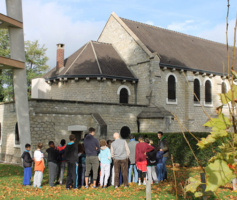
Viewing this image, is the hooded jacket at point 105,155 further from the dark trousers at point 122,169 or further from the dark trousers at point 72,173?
the dark trousers at point 72,173

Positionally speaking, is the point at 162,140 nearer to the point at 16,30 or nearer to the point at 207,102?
the point at 16,30

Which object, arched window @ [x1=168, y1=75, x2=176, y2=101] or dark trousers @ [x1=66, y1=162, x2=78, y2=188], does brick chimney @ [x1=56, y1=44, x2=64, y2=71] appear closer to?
arched window @ [x1=168, y1=75, x2=176, y2=101]

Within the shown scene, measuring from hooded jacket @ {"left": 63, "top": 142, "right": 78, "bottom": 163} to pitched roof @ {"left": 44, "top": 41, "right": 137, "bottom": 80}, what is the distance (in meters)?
14.0

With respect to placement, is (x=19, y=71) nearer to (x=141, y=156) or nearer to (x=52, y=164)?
(x=52, y=164)

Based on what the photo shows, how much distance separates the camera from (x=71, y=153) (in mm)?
10625

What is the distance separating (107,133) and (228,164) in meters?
19.9

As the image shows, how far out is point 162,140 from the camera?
11.8 m

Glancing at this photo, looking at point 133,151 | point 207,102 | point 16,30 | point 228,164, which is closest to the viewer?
point 228,164

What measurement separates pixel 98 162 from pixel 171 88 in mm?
17390

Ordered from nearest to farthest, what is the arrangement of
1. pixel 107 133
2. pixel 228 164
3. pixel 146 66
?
1. pixel 228 164
2. pixel 107 133
3. pixel 146 66

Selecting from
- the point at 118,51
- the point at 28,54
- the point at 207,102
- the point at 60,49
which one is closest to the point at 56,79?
the point at 60,49

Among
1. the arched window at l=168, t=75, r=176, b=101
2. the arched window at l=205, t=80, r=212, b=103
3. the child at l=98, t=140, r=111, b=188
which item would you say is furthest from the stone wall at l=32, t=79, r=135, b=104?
the child at l=98, t=140, r=111, b=188

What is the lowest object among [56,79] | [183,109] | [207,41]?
[183,109]

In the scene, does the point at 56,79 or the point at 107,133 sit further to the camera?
the point at 56,79
